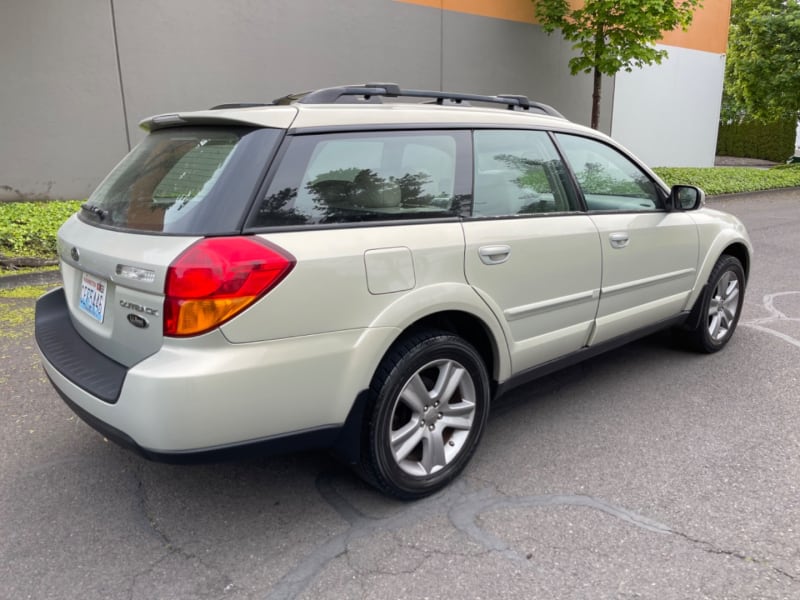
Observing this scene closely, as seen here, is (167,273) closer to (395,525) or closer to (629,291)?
(395,525)

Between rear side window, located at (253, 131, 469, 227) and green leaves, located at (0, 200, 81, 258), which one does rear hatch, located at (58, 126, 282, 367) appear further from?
green leaves, located at (0, 200, 81, 258)

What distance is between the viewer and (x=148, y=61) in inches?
378

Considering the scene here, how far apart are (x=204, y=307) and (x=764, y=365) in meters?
3.86

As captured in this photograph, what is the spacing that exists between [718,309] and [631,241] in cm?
140

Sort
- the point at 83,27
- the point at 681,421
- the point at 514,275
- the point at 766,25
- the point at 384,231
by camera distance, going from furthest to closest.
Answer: the point at 766,25 → the point at 83,27 → the point at 681,421 → the point at 514,275 → the point at 384,231

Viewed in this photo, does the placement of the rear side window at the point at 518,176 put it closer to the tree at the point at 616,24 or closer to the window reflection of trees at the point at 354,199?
the window reflection of trees at the point at 354,199

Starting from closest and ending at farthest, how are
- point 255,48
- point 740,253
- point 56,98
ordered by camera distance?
point 740,253 < point 56,98 < point 255,48

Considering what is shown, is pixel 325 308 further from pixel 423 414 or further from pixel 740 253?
pixel 740 253

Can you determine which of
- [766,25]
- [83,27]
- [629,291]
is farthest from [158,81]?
[766,25]

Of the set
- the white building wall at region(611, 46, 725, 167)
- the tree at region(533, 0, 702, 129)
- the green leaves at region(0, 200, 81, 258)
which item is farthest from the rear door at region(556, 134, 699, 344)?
the white building wall at region(611, 46, 725, 167)

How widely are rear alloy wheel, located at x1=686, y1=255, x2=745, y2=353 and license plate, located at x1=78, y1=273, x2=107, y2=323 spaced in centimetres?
373

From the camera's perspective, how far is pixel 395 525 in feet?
8.75

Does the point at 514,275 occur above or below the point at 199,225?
below

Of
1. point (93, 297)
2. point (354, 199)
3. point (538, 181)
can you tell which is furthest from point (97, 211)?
point (538, 181)
